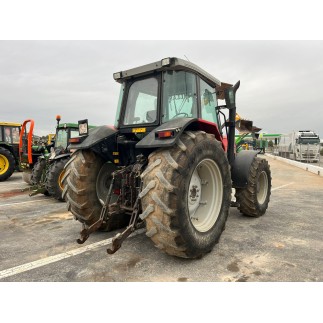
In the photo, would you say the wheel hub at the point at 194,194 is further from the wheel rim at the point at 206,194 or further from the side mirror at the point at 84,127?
the side mirror at the point at 84,127

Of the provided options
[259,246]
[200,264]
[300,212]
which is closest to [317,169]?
[300,212]

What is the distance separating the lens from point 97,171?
3830 millimetres

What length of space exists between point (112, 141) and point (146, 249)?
1.56 meters

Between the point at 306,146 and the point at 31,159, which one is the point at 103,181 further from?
the point at 306,146

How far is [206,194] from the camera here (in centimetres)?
357

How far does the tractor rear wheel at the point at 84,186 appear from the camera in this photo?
11.9 ft

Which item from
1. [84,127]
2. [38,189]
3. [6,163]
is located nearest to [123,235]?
[84,127]

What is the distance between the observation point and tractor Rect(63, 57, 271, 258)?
2707 mm

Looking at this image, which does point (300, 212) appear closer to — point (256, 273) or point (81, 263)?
point (256, 273)

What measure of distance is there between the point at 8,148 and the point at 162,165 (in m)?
11.0

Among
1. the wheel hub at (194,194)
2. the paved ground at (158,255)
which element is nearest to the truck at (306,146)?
the paved ground at (158,255)

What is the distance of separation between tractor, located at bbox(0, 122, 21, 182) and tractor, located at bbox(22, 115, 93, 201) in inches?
73.8

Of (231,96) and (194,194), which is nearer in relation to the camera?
(194,194)

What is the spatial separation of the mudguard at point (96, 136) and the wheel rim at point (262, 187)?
2.99 m
